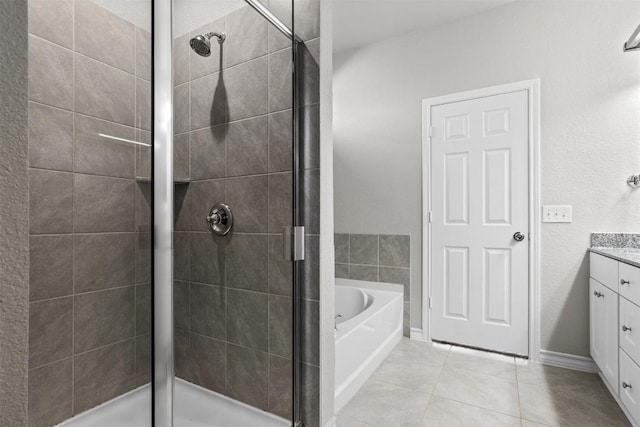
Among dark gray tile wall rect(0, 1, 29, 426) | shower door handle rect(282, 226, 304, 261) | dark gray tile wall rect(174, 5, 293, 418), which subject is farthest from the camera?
shower door handle rect(282, 226, 304, 261)

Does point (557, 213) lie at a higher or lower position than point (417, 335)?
higher

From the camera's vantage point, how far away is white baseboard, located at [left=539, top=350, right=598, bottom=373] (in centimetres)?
211

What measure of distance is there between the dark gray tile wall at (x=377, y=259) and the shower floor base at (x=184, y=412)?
1814 millimetres

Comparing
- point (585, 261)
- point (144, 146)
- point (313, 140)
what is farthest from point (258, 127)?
point (585, 261)

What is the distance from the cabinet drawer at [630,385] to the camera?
1.39 meters

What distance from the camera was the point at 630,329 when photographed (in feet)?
4.86

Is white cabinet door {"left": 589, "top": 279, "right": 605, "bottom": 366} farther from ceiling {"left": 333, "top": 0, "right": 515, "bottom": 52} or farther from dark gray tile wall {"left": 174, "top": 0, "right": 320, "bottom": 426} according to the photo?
ceiling {"left": 333, "top": 0, "right": 515, "bottom": 52}

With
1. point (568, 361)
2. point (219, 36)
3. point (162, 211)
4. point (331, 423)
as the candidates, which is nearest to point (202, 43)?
point (219, 36)

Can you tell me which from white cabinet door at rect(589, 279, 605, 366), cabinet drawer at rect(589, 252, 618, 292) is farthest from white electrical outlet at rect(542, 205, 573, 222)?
white cabinet door at rect(589, 279, 605, 366)

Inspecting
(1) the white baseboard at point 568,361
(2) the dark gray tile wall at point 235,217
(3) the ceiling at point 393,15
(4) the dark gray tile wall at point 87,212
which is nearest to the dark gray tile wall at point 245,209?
(2) the dark gray tile wall at point 235,217

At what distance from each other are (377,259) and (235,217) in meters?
2.01

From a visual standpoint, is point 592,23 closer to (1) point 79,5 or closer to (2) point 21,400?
(1) point 79,5

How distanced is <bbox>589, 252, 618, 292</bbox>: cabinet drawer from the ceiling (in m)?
1.96

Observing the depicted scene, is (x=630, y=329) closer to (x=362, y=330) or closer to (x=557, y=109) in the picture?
(x=362, y=330)
